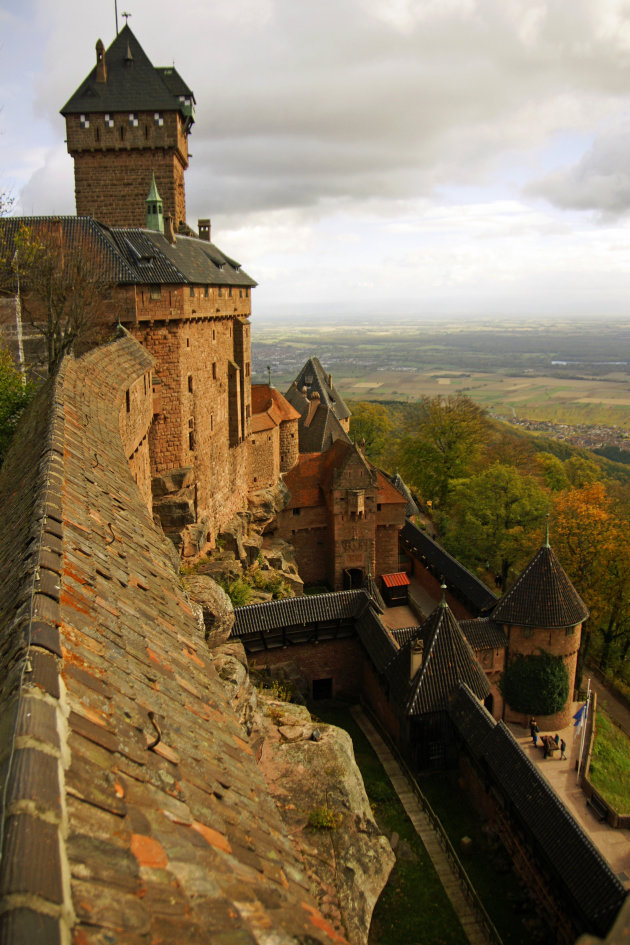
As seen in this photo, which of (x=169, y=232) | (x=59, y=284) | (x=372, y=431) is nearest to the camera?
(x=59, y=284)

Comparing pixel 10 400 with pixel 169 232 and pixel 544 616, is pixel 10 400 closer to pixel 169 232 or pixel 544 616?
pixel 169 232

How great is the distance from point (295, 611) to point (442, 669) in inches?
253

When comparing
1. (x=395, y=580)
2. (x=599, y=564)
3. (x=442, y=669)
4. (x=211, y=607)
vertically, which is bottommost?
(x=395, y=580)

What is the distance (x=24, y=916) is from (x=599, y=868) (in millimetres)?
15966

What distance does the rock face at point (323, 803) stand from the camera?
10.6 metres

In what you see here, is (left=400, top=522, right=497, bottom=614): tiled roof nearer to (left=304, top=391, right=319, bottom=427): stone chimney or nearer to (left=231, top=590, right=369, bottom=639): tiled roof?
(left=231, top=590, right=369, bottom=639): tiled roof

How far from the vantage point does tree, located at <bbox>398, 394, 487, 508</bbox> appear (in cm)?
4884

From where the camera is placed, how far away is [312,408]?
44844 mm

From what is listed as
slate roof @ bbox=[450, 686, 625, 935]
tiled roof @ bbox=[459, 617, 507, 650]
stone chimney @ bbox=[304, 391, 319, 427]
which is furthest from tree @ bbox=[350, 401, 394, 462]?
slate roof @ bbox=[450, 686, 625, 935]

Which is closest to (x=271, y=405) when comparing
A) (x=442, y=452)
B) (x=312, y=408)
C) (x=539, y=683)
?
(x=312, y=408)

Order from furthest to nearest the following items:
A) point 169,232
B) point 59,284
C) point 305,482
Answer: point 305,482
point 169,232
point 59,284

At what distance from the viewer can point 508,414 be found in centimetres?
12925

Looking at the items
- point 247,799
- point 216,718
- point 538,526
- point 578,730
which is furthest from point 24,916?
point 538,526

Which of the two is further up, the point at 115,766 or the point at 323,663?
the point at 115,766
